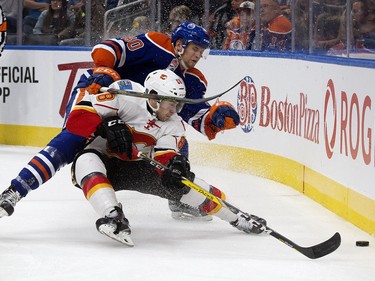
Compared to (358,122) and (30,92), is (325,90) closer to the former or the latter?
(358,122)

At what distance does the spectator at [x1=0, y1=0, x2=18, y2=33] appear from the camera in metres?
10.1

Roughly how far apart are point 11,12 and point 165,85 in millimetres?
5029

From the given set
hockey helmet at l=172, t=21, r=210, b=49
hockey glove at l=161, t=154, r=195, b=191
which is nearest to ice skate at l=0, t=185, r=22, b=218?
hockey glove at l=161, t=154, r=195, b=191

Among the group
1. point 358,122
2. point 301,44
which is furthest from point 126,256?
point 301,44

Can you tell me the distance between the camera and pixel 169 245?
210 inches

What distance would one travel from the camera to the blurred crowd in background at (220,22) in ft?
21.9

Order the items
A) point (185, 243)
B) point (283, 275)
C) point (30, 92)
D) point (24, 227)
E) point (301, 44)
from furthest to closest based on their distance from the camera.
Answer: point (30, 92)
point (301, 44)
point (24, 227)
point (185, 243)
point (283, 275)

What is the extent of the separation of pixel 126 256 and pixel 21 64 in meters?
5.18

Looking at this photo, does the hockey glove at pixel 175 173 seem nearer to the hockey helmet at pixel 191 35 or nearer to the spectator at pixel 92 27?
the hockey helmet at pixel 191 35

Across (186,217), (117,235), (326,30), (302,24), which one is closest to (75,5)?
(302,24)

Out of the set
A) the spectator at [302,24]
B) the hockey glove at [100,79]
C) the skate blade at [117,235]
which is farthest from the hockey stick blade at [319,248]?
the spectator at [302,24]

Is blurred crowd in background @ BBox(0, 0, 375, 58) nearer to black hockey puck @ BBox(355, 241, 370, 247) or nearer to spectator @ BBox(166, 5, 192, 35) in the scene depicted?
spectator @ BBox(166, 5, 192, 35)

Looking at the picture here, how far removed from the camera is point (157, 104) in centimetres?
543

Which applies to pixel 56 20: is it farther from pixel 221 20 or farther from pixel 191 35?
pixel 191 35
